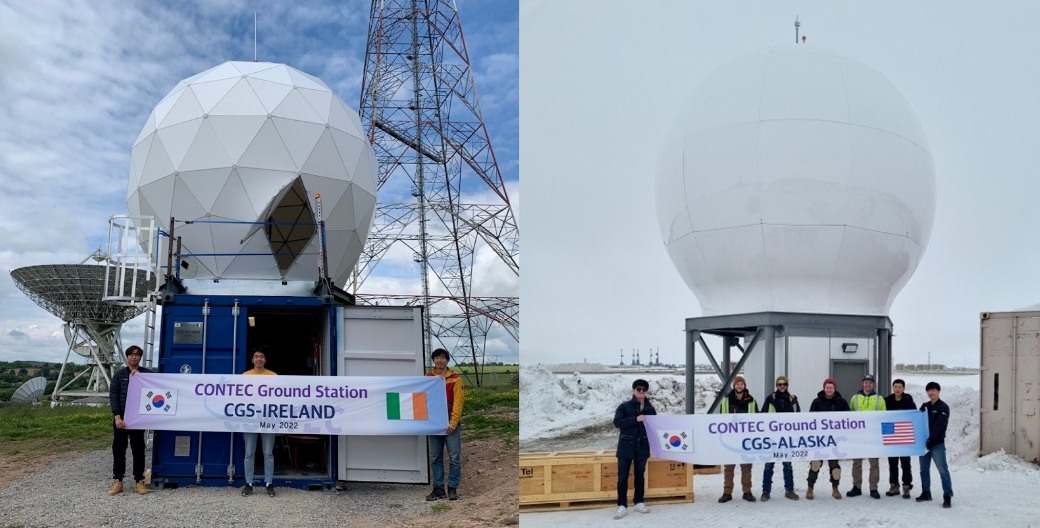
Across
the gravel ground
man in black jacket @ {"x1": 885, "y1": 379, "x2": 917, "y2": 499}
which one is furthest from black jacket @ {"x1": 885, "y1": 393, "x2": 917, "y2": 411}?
the gravel ground

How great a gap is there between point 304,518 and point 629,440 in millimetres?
3073

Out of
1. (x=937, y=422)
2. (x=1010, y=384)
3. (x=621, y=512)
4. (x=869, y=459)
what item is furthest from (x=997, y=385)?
(x=621, y=512)

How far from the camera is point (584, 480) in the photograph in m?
7.41

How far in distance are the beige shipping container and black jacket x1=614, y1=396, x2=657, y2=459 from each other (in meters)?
5.59

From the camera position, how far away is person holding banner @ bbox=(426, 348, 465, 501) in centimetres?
752

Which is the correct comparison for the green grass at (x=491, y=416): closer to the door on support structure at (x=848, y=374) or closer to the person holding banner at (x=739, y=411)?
the person holding banner at (x=739, y=411)

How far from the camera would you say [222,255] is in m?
8.98

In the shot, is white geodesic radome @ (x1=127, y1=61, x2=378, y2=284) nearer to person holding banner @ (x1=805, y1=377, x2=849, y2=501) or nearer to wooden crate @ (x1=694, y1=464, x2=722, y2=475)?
wooden crate @ (x1=694, y1=464, x2=722, y2=475)

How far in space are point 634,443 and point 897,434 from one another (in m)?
2.91

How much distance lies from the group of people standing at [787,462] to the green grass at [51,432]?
8.59m

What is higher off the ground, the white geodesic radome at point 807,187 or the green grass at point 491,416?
the white geodesic radome at point 807,187

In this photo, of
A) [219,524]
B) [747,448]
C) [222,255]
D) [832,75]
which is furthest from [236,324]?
[832,75]

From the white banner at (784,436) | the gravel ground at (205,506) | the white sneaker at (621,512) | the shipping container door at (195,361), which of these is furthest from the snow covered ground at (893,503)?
the shipping container door at (195,361)

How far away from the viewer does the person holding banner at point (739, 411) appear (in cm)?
757
